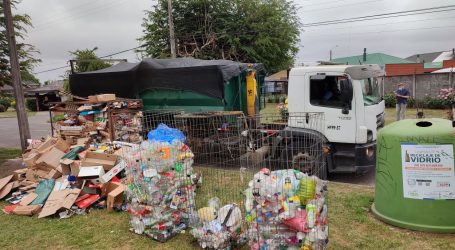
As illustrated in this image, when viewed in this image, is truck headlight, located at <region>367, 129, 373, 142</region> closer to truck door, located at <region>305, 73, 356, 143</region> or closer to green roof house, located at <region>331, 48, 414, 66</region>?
truck door, located at <region>305, 73, 356, 143</region>

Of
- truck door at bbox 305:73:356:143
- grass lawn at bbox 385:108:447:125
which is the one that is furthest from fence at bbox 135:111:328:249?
grass lawn at bbox 385:108:447:125

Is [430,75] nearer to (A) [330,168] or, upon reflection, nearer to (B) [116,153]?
(A) [330,168]

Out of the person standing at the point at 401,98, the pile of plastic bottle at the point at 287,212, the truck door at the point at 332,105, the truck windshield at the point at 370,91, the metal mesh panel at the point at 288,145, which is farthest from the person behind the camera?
the person standing at the point at 401,98

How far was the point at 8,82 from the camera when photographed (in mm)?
9922

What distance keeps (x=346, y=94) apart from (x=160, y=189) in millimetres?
3681

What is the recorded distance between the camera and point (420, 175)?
4.02 m

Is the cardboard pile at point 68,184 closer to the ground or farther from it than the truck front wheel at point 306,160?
closer to the ground

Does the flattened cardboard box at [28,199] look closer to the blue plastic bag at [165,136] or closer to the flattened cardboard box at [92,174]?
the flattened cardboard box at [92,174]

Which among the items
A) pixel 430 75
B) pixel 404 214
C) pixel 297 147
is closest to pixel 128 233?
pixel 297 147

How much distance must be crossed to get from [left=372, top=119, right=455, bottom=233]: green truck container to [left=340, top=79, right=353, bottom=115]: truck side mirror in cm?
169

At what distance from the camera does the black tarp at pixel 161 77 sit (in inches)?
332

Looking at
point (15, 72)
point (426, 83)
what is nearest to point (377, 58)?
point (426, 83)

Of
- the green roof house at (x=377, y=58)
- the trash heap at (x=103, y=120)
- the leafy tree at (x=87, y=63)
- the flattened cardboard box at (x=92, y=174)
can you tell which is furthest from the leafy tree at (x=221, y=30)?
the flattened cardboard box at (x=92, y=174)

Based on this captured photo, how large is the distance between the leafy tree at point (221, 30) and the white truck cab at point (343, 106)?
17.0 metres
